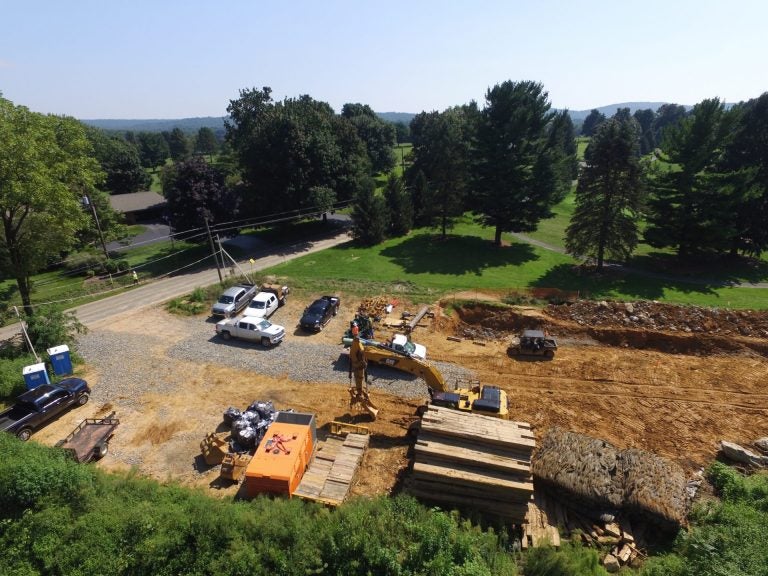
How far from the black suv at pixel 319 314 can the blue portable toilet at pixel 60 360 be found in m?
13.5

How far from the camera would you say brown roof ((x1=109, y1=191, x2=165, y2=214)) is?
70.2 metres

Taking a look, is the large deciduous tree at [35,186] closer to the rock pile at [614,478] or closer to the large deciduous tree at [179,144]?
the rock pile at [614,478]

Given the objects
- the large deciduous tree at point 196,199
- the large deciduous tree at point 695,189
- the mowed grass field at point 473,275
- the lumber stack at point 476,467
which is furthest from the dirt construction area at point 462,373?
the large deciduous tree at point 196,199

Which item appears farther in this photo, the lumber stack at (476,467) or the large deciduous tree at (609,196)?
the large deciduous tree at (609,196)

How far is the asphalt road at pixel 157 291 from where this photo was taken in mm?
32969

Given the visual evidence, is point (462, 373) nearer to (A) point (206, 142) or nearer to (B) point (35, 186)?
(B) point (35, 186)

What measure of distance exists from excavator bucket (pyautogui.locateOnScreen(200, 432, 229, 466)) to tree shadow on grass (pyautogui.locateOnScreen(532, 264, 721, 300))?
28.7 meters

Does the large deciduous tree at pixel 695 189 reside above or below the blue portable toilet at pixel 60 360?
above

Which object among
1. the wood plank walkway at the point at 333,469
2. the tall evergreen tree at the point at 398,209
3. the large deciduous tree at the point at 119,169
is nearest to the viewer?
the wood plank walkway at the point at 333,469

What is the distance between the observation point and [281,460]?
1520cm

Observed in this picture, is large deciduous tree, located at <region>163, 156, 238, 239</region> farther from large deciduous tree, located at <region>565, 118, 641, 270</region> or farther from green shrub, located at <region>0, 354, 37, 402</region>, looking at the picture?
large deciduous tree, located at <region>565, 118, 641, 270</region>

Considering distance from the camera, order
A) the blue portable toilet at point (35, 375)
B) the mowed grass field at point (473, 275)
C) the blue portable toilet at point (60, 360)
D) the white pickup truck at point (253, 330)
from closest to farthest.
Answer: the blue portable toilet at point (35, 375) → the blue portable toilet at point (60, 360) → the white pickup truck at point (253, 330) → the mowed grass field at point (473, 275)

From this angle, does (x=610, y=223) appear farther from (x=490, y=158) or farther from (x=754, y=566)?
(x=754, y=566)

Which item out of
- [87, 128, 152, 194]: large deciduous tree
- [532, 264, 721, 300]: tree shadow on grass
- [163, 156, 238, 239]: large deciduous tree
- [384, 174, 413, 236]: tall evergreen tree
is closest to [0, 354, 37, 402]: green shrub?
[163, 156, 238, 239]: large deciduous tree
